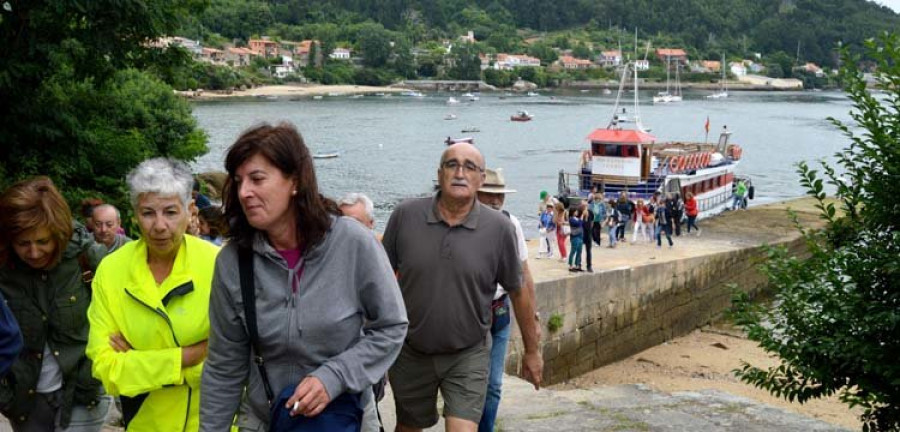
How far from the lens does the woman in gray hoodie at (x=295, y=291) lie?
9.48 feet

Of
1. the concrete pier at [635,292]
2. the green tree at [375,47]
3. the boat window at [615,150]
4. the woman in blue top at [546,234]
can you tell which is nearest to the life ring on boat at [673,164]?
the boat window at [615,150]

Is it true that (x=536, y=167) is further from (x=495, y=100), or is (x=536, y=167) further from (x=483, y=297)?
(x=495, y=100)

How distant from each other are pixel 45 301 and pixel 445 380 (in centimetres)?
182

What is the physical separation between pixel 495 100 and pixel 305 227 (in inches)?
5063

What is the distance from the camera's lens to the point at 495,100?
130 m

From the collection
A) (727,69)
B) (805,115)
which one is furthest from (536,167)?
(727,69)

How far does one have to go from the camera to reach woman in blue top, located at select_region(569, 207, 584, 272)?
687 inches

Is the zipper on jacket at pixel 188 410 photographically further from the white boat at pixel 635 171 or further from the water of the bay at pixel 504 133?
the white boat at pixel 635 171

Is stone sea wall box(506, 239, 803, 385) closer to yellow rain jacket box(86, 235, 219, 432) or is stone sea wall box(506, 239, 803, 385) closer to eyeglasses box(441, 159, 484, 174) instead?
eyeglasses box(441, 159, 484, 174)

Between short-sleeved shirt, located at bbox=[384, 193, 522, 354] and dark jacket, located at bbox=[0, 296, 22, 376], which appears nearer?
dark jacket, located at bbox=[0, 296, 22, 376]

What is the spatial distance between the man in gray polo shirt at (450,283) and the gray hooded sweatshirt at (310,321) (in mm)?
1499

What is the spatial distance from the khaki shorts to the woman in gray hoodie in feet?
5.44

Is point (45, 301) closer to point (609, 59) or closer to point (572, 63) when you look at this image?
point (572, 63)

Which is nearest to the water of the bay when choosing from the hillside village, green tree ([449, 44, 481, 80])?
green tree ([449, 44, 481, 80])
